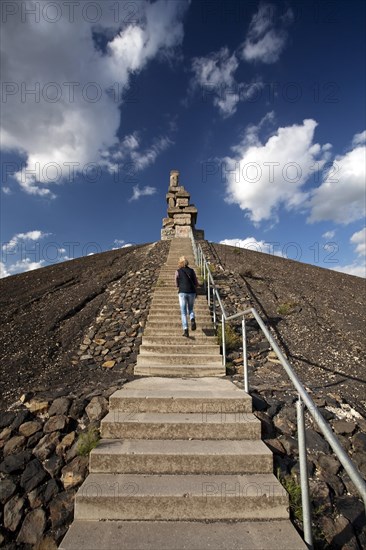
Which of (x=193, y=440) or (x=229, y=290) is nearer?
(x=193, y=440)

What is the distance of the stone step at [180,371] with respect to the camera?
5552 millimetres

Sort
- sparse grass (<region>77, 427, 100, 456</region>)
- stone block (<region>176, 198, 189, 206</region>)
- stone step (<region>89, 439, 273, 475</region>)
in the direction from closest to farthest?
stone step (<region>89, 439, 273, 475</region>)
sparse grass (<region>77, 427, 100, 456</region>)
stone block (<region>176, 198, 189, 206</region>)

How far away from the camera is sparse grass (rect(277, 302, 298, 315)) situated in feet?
28.5

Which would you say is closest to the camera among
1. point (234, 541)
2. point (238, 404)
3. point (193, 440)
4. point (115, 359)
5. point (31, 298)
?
point (234, 541)

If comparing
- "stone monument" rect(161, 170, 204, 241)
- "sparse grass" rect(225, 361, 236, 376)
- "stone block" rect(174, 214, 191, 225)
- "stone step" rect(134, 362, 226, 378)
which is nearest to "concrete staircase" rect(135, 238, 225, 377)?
"stone step" rect(134, 362, 226, 378)

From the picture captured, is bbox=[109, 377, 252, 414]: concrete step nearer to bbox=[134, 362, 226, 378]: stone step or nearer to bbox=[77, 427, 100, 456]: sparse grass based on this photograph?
bbox=[77, 427, 100, 456]: sparse grass

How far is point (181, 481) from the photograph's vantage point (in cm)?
295

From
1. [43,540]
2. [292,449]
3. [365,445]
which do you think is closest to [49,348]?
[43,540]

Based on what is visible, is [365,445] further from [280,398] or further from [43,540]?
[43,540]

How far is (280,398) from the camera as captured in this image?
451 centimetres

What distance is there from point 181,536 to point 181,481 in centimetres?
48

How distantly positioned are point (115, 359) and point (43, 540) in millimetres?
3556

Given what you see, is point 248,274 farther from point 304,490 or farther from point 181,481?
point 304,490

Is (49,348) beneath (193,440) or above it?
above
